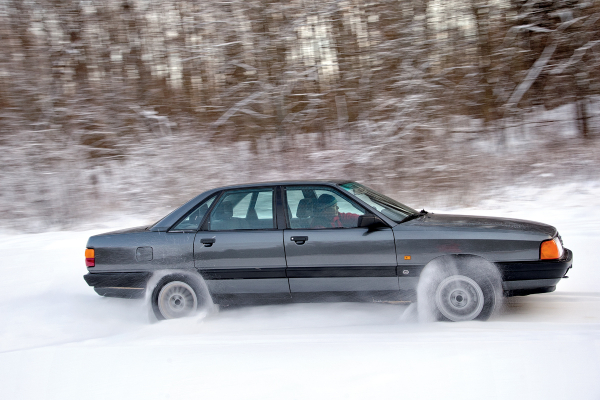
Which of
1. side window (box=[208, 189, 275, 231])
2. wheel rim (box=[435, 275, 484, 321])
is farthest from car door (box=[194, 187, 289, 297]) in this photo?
wheel rim (box=[435, 275, 484, 321])

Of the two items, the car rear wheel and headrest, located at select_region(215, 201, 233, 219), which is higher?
headrest, located at select_region(215, 201, 233, 219)

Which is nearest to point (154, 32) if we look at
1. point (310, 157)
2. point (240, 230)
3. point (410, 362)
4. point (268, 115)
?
point (268, 115)

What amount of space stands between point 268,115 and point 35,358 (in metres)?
11.1

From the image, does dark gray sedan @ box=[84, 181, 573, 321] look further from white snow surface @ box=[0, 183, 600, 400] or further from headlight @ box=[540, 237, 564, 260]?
white snow surface @ box=[0, 183, 600, 400]

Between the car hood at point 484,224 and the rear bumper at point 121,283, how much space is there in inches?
105

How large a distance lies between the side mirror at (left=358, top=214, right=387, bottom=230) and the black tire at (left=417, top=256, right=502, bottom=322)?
1.84 ft

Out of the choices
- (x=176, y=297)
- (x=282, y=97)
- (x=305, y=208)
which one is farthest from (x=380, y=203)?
(x=282, y=97)

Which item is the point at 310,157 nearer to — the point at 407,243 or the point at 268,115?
the point at 268,115

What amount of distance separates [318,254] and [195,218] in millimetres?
1299

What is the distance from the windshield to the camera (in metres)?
4.57

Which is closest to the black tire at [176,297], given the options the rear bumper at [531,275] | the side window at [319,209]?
the side window at [319,209]

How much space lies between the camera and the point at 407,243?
4.29 meters

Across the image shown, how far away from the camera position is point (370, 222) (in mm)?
4320

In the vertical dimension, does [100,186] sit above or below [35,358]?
above
